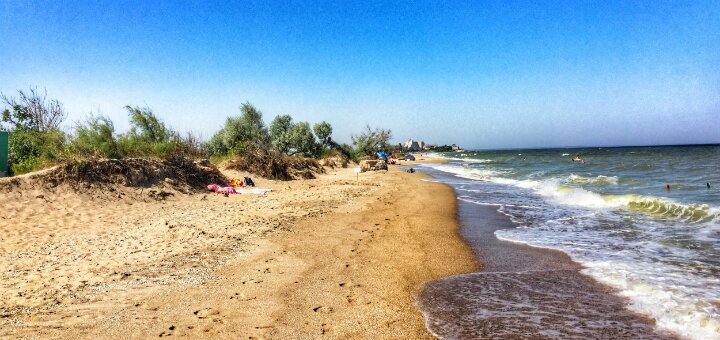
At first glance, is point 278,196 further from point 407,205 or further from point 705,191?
point 705,191

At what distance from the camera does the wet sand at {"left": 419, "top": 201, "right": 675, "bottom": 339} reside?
414cm

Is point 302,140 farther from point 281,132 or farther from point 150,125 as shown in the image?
point 150,125

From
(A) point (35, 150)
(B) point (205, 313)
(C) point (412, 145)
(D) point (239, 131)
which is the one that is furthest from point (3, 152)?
(C) point (412, 145)

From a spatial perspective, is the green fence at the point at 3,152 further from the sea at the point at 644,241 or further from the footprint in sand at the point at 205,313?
the sea at the point at 644,241

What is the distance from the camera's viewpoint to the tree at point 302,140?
39656 millimetres

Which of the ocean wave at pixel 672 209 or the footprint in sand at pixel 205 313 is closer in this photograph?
the footprint in sand at pixel 205 313

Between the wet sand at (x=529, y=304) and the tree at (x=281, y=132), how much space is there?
112 feet


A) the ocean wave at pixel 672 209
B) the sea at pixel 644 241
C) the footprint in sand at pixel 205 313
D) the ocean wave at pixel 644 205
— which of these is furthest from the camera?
the ocean wave at pixel 644 205

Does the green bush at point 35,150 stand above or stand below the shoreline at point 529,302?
above

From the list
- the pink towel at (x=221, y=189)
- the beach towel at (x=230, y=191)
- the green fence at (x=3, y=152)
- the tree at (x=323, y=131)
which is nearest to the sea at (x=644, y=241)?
the beach towel at (x=230, y=191)

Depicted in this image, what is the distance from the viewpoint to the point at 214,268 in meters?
6.07

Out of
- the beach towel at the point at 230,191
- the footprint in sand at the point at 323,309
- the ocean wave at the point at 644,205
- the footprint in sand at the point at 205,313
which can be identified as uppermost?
the beach towel at the point at 230,191

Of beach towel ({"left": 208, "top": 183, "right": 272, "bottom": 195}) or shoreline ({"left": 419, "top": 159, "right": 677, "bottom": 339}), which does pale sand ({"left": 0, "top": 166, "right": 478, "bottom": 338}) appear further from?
beach towel ({"left": 208, "top": 183, "right": 272, "bottom": 195})

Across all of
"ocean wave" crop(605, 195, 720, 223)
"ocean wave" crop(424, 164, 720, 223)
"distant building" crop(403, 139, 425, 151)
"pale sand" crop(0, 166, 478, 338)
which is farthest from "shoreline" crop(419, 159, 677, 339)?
"distant building" crop(403, 139, 425, 151)
